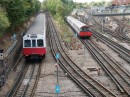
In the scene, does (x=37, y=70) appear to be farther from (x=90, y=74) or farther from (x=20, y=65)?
(x=90, y=74)

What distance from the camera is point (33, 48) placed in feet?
89.2

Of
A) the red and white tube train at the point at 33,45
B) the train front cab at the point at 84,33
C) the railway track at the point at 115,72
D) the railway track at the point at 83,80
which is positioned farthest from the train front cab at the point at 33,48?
the train front cab at the point at 84,33

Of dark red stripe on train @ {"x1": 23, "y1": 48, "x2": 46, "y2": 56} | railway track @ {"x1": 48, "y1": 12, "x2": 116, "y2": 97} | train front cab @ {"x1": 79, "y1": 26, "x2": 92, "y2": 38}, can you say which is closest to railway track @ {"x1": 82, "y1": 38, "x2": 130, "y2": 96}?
railway track @ {"x1": 48, "y1": 12, "x2": 116, "y2": 97}

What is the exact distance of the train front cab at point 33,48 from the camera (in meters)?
27.2

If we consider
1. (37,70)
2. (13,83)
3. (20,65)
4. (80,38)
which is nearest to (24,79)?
(13,83)

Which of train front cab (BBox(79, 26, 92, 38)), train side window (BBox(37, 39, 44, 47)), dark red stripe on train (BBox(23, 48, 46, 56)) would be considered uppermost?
train side window (BBox(37, 39, 44, 47))

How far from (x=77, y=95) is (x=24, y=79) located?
5.21 m

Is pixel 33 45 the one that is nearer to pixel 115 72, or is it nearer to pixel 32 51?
pixel 32 51

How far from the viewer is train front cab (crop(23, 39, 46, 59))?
89.1 ft

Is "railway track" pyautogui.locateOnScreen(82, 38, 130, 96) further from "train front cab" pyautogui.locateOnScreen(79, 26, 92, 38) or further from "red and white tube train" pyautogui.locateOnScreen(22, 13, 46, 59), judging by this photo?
"train front cab" pyautogui.locateOnScreen(79, 26, 92, 38)

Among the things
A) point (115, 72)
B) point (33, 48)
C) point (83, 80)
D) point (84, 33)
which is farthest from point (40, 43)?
point (84, 33)

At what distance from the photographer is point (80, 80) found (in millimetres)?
22047

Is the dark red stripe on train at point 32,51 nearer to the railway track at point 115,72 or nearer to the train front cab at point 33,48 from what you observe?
the train front cab at point 33,48

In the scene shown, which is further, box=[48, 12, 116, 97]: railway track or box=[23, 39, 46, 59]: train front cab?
box=[23, 39, 46, 59]: train front cab
